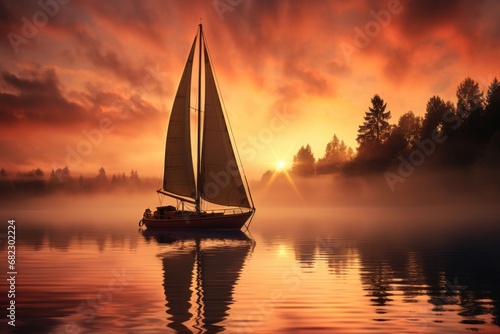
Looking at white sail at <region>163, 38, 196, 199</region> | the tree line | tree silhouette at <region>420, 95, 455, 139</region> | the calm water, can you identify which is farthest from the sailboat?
tree silhouette at <region>420, 95, 455, 139</region>

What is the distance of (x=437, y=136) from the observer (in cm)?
13750

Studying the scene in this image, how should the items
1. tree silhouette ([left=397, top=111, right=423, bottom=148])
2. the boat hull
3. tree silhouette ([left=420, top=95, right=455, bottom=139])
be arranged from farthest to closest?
tree silhouette ([left=397, top=111, right=423, bottom=148]) → tree silhouette ([left=420, top=95, right=455, bottom=139]) → the boat hull

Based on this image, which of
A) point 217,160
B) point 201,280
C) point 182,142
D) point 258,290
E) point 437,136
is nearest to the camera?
point 258,290

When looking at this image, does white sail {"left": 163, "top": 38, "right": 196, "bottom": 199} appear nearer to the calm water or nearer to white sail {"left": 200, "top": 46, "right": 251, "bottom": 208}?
white sail {"left": 200, "top": 46, "right": 251, "bottom": 208}

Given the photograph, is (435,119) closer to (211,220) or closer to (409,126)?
(409,126)

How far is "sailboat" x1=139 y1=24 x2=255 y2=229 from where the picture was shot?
213 ft

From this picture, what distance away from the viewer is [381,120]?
165500mm

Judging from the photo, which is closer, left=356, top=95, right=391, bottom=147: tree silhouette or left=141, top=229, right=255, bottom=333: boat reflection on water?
left=141, top=229, right=255, bottom=333: boat reflection on water

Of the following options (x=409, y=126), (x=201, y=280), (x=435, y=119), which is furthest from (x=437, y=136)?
(x=201, y=280)

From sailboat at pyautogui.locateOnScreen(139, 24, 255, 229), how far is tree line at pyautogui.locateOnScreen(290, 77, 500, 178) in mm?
70191

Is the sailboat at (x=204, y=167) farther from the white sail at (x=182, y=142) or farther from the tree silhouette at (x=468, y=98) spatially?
the tree silhouette at (x=468, y=98)

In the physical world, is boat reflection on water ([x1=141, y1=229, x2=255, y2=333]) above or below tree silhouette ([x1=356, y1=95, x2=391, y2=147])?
below

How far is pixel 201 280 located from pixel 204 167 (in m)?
37.3

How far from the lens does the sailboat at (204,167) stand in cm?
6494
